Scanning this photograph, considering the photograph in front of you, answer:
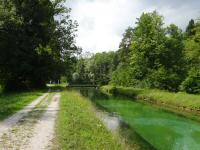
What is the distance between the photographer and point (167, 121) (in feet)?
90.6

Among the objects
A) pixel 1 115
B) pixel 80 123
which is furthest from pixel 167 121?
pixel 1 115

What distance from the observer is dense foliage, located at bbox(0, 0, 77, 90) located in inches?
1971

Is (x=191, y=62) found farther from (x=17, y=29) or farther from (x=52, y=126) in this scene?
(x=52, y=126)

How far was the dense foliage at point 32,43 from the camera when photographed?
5006cm

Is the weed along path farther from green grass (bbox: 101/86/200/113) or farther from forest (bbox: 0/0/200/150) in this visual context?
green grass (bbox: 101/86/200/113)

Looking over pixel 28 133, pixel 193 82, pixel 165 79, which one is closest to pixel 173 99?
pixel 193 82

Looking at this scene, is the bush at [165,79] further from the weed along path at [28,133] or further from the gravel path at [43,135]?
the gravel path at [43,135]

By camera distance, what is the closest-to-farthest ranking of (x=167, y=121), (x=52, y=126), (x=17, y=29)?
(x=52, y=126) → (x=167, y=121) → (x=17, y=29)

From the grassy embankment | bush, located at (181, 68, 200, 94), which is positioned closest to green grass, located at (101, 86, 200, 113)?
the grassy embankment

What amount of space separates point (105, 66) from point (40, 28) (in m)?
98.8

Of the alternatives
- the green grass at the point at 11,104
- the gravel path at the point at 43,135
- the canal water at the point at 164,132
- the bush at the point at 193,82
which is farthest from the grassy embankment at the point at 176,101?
the gravel path at the point at 43,135

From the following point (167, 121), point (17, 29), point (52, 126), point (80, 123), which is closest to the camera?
point (52, 126)

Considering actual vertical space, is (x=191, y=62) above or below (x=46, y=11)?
below

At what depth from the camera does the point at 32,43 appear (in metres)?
53.2
